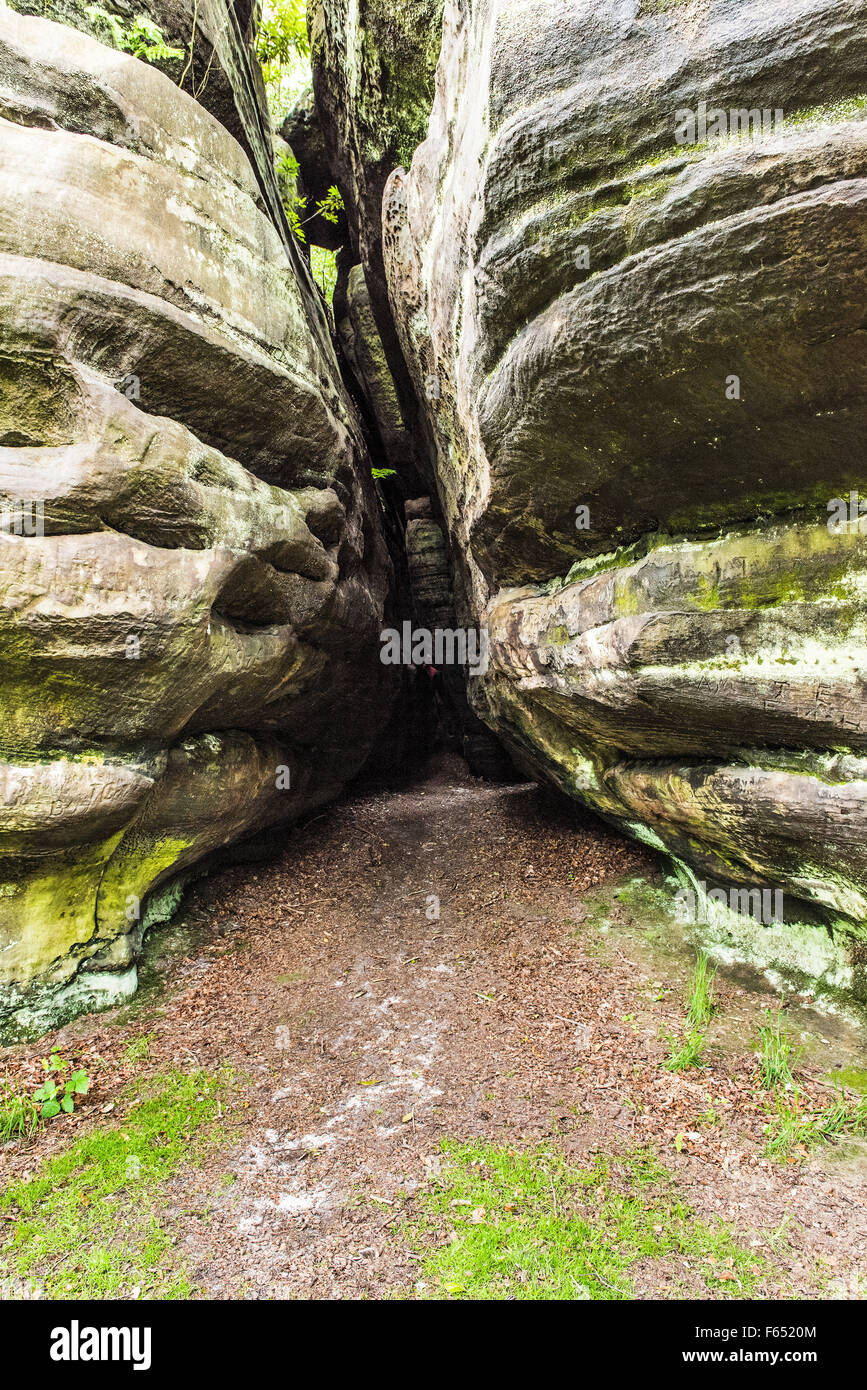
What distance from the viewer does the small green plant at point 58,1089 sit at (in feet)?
17.4

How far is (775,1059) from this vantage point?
5.31 metres

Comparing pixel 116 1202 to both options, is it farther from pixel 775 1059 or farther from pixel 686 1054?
pixel 775 1059

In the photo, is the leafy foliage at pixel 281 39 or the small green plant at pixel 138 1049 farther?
the leafy foliage at pixel 281 39

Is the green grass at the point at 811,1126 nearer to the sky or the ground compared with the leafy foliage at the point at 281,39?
nearer to the ground

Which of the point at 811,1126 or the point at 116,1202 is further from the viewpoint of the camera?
the point at 811,1126

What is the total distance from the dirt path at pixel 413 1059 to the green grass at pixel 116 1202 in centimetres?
18

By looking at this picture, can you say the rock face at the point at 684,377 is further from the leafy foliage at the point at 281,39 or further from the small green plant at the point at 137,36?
the leafy foliage at the point at 281,39

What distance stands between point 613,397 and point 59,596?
4717mm

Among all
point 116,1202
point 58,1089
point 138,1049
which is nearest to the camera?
point 116,1202

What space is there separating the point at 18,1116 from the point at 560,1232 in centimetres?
398

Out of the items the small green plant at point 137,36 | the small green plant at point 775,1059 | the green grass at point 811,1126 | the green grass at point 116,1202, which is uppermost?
the small green plant at point 137,36

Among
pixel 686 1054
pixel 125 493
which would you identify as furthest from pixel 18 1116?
pixel 686 1054

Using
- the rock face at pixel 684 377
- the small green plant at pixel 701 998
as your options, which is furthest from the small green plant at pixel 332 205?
the small green plant at pixel 701 998

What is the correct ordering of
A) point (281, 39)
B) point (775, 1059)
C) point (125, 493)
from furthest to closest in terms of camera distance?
point (281, 39)
point (125, 493)
point (775, 1059)
